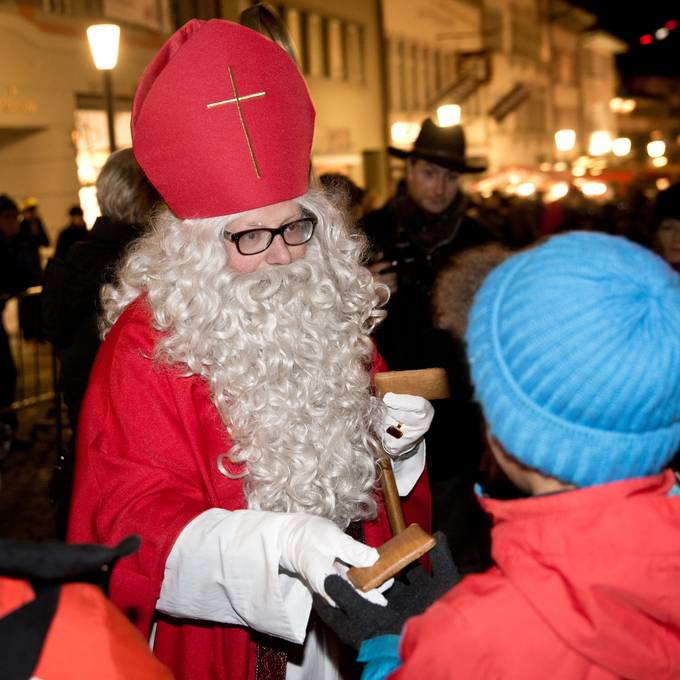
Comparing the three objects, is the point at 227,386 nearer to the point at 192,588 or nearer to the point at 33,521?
the point at 192,588

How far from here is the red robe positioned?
2.06m

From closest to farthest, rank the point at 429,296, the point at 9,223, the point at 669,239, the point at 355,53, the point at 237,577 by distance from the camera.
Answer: the point at 237,577 → the point at 429,296 → the point at 669,239 → the point at 9,223 → the point at 355,53

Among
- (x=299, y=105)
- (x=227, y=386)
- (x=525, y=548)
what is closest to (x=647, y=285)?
(x=525, y=548)

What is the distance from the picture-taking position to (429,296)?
4.24m

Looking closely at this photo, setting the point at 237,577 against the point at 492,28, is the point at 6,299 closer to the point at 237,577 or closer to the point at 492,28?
the point at 237,577

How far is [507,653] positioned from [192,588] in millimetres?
874

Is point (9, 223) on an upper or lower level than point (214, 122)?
lower

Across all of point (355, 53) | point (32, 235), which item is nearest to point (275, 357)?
point (32, 235)

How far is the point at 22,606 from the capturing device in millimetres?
1271

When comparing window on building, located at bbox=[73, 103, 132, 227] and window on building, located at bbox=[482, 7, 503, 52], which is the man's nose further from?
window on building, located at bbox=[482, 7, 503, 52]

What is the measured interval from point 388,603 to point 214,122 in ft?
4.29

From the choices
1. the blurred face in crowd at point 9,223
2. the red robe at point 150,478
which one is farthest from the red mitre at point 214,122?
the blurred face in crowd at point 9,223

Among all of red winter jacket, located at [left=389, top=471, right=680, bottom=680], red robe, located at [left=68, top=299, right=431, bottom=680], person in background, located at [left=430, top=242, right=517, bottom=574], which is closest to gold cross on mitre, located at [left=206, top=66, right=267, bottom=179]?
red robe, located at [left=68, top=299, right=431, bottom=680]

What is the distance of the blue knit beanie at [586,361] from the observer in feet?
4.61
